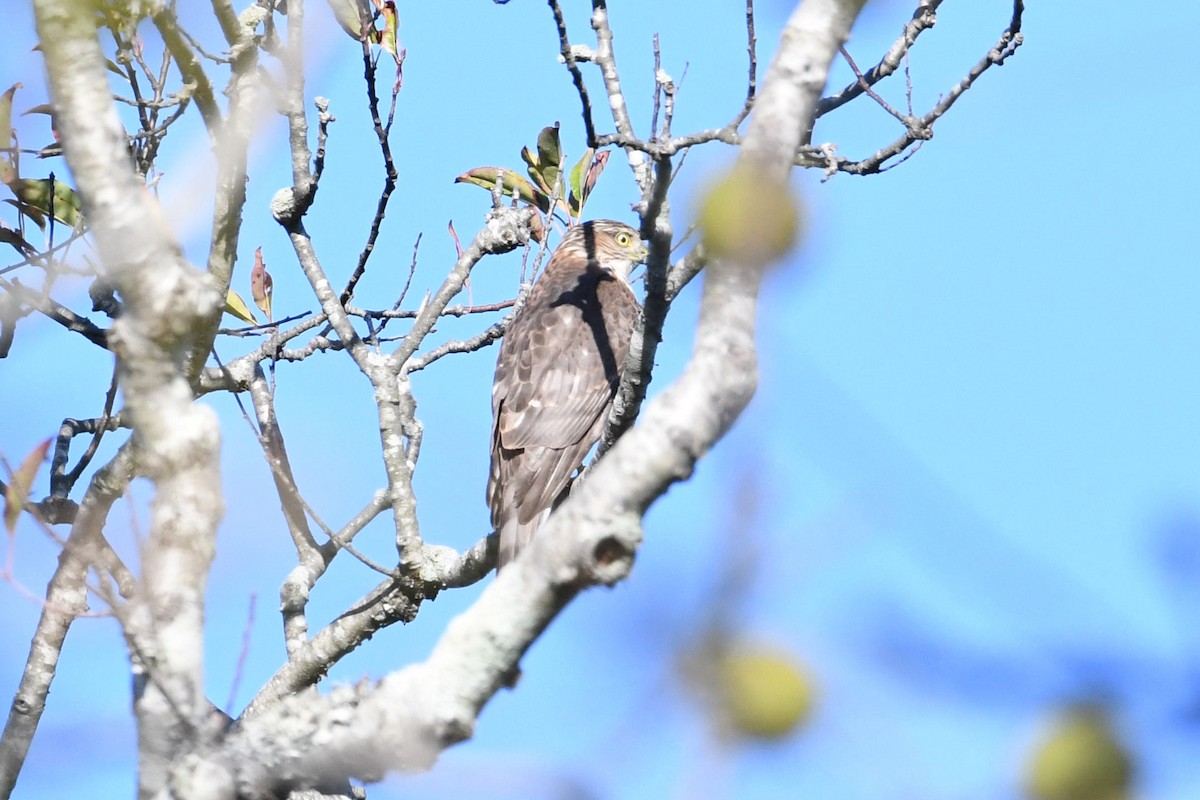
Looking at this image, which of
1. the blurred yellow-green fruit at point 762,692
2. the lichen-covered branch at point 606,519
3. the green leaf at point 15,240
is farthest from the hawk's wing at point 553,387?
the blurred yellow-green fruit at point 762,692

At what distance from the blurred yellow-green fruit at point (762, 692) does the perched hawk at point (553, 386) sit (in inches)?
188

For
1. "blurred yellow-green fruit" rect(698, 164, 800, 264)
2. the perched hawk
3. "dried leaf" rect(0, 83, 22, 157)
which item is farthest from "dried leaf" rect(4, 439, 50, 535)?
the perched hawk

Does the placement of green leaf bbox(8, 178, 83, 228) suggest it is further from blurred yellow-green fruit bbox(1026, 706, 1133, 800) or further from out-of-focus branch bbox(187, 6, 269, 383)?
blurred yellow-green fruit bbox(1026, 706, 1133, 800)

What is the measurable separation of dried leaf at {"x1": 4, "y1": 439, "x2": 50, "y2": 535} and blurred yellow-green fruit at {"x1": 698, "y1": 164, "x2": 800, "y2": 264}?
6.28 feet

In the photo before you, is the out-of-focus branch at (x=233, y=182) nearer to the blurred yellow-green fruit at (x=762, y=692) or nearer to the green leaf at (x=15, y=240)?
the green leaf at (x=15, y=240)

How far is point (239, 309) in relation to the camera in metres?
5.88

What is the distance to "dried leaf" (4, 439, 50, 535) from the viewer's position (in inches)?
116

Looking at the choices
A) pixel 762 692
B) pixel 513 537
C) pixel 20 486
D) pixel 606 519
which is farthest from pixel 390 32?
pixel 762 692

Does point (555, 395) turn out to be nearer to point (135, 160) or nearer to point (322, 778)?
point (135, 160)

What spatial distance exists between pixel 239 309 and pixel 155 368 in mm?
3537

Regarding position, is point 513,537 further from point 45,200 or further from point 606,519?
point 606,519

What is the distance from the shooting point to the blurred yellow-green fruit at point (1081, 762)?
125cm

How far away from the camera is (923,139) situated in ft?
15.5

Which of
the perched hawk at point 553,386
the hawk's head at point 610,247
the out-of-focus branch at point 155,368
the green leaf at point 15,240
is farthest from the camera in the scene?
the hawk's head at point 610,247
